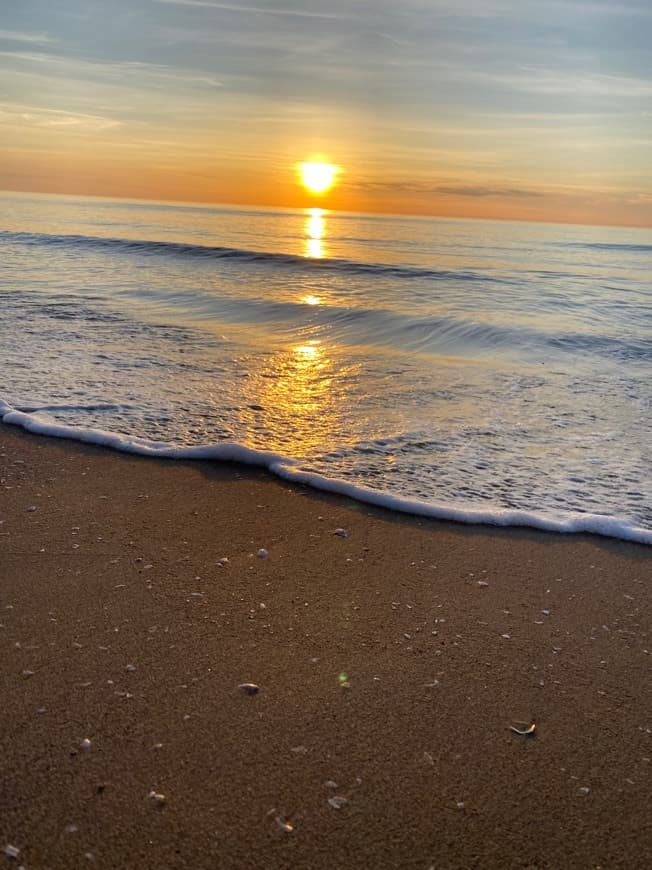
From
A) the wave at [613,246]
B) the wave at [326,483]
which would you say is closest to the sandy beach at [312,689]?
the wave at [326,483]

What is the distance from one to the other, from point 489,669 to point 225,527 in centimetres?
178

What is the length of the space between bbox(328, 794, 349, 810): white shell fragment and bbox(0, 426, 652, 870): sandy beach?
16 mm

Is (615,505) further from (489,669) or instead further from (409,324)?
(409,324)

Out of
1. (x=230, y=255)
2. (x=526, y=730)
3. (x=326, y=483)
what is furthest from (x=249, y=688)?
(x=230, y=255)

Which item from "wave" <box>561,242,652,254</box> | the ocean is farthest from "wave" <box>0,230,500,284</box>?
"wave" <box>561,242,652,254</box>

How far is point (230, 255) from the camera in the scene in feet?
75.8

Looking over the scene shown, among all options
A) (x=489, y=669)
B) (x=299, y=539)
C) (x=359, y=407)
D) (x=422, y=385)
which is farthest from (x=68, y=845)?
(x=422, y=385)

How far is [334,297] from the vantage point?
16062 millimetres

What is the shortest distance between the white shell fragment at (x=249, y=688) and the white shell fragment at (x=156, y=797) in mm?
576

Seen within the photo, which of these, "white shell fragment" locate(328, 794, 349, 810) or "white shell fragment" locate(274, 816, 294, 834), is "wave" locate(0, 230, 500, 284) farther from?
"white shell fragment" locate(274, 816, 294, 834)

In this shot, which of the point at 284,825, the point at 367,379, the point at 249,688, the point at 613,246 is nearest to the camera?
the point at 284,825

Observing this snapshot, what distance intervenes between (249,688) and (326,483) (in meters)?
2.12

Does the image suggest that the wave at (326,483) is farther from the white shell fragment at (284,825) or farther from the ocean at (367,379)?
the white shell fragment at (284,825)

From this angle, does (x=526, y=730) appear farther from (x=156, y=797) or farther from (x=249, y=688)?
(x=156, y=797)
